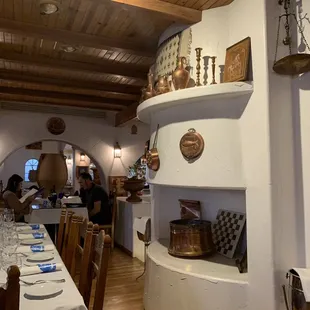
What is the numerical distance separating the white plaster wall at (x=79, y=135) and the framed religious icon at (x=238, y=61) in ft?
14.9

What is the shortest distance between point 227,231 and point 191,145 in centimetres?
89

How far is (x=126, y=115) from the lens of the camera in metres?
6.16

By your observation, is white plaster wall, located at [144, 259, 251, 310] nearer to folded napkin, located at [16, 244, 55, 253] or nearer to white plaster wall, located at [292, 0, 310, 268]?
white plaster wall, located at [292, 0, 310, 268]

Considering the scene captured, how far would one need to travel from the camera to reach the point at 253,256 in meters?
2.19

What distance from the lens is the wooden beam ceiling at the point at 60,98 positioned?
530cm

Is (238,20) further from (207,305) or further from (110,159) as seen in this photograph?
(110,159)

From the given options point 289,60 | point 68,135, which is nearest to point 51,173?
point 68,135

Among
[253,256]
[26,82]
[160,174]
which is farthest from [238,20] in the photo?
[26,82]

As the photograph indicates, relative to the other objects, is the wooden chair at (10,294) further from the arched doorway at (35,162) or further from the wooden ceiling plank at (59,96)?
the arched doorway at (35,162)

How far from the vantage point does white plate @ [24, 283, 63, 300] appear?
5.17 ft

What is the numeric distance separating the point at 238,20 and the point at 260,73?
545 millimetres

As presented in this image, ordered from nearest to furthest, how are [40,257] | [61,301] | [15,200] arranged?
1. [61,301]
2. [40,257]
3. [15,200]

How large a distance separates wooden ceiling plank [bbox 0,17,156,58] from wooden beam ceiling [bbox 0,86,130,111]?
2350mm

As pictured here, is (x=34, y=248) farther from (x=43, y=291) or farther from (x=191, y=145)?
(x=191, y=145)
